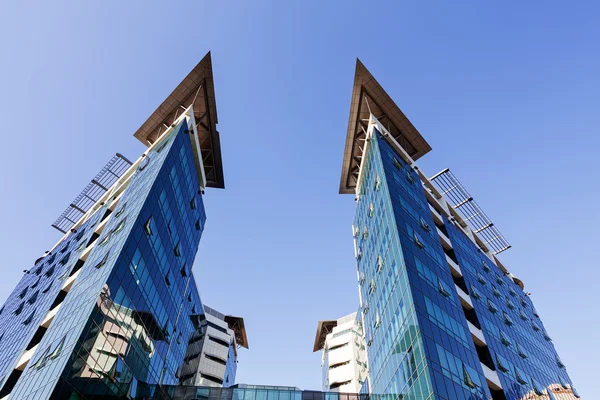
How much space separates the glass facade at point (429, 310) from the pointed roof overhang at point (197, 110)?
24.2 meters

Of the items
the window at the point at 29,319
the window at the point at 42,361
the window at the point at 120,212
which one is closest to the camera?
the window at the point at 42,361

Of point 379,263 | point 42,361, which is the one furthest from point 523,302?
point 42,361

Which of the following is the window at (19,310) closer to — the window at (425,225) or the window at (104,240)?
the window at (104,240)

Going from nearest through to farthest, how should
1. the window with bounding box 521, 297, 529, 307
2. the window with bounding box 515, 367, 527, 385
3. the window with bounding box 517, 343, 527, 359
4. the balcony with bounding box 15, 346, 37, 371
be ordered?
the balcony with bounding box 15, 346, 37, 371, the window with bounding box 515, 367, 527, 385, the window with bounding box 517, 343, 527, 359, the window with bounding box 521, 297, 529, 307

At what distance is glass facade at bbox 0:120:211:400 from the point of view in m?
36.4

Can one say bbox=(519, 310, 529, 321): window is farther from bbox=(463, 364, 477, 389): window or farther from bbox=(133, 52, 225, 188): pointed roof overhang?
bbox=(133, 52, 225, 188): pointed roof overhang

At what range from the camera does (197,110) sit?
70.7 metres

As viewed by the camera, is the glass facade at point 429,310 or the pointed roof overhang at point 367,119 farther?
the pointed roof overhang at point 367,119

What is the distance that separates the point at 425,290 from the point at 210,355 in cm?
6277

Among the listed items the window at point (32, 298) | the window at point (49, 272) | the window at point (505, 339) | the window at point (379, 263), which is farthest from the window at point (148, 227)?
the window at point (505, 339)

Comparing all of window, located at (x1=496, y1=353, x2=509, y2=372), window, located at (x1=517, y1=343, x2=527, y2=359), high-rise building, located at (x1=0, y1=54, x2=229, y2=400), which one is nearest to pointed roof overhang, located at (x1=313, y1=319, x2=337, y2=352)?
high-rise building, located at (x1=0, y1=54, x2=229, y2=400)

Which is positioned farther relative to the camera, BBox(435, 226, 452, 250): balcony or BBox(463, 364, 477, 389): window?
BBox(435, 226, 452, 250): balcony

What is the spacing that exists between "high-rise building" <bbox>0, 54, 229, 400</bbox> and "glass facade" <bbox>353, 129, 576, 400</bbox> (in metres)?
23.4

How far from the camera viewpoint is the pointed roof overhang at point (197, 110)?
6800 centimetres
